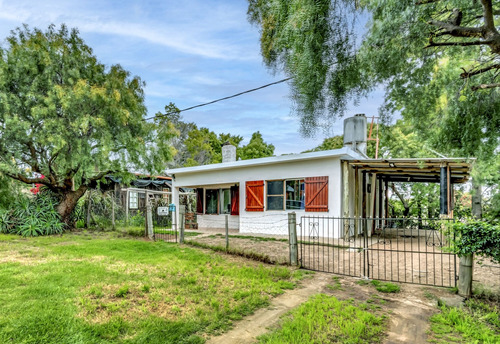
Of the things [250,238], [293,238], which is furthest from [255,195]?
[293,238]

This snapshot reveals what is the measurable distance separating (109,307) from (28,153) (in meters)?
9.82

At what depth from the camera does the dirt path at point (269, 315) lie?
2982 mm

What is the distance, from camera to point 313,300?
3982 mm

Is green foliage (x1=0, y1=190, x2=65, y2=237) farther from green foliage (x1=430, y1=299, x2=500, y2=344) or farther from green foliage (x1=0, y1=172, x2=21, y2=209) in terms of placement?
green foliage (x1=430, y1=299, x2=500, y2=344)

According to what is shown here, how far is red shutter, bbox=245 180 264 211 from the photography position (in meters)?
10.9

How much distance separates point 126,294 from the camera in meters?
4.05

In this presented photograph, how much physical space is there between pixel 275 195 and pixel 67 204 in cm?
816

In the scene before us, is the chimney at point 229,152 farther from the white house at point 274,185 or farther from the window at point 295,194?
the window at point 295,194

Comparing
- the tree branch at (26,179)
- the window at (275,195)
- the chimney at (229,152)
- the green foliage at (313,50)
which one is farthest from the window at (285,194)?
the tree branch at (26,179)

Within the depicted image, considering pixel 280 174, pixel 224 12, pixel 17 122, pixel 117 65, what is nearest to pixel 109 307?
pixel 224 12

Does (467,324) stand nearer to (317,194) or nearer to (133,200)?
(317,194)

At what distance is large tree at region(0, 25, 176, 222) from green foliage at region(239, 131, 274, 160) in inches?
605

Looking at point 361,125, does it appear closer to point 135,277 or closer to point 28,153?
point 135,277

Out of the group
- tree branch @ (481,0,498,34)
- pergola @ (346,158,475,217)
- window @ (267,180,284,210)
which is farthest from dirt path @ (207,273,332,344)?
window @ (267,180,284,210)
